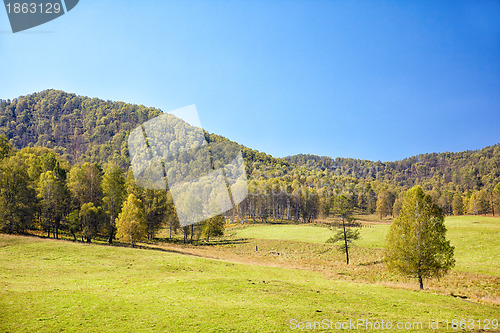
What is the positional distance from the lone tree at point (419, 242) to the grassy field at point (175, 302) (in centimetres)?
607

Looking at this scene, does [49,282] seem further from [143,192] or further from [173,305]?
[143,192]

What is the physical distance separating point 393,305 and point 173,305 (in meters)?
13.6

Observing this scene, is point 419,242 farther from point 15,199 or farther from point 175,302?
point 15,199

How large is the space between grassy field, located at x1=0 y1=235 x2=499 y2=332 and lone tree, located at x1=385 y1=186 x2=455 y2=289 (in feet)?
19.9

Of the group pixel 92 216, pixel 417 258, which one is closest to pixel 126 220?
pixel 92 216

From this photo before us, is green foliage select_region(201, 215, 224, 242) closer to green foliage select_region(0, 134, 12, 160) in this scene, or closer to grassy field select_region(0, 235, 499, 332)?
grassy field select_region(0, 235, 499, 332)

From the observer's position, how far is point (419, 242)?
2691 cm

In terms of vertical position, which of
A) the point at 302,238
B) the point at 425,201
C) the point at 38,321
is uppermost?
the point at 425,201

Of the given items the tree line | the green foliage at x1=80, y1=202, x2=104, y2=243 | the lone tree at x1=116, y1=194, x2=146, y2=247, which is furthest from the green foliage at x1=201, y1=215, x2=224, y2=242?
the green foliage at x1=80, y1=202, x2=104, y2=243

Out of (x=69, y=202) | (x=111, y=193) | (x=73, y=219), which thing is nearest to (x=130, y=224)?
(x=111, y=193)

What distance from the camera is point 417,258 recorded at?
26609 mm

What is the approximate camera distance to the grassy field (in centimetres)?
1230

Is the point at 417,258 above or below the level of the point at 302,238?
above

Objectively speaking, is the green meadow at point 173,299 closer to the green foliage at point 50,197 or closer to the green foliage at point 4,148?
the green foliage at point 50,197
